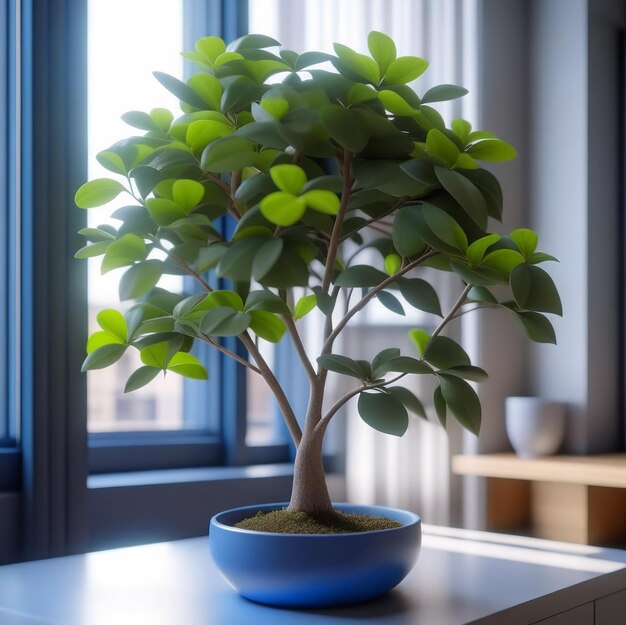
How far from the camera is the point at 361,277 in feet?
4.39

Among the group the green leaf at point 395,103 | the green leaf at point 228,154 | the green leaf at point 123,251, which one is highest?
the green leaf at point 395,103

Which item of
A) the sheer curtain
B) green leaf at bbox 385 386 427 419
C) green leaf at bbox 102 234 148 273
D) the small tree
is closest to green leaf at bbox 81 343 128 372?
the small tree

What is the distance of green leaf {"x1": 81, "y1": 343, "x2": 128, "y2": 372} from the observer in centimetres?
125

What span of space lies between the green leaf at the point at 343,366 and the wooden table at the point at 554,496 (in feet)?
4.12

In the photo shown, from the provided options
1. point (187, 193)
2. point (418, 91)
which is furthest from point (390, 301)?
point (418, 91)


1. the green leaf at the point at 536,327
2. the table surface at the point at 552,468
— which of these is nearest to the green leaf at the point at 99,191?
the green leaf at the point at 536,327

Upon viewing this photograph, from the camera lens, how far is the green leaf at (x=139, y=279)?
114 cm

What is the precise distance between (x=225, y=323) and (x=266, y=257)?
142 mm

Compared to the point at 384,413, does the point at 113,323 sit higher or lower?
higher

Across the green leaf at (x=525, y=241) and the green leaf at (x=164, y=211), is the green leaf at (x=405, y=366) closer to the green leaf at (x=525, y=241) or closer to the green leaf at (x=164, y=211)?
the green leaf at (x=525, y=241)

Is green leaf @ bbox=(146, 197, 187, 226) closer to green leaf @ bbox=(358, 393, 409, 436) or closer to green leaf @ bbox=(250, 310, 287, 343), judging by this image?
green leaf @ bbox=(250, 310, 287, 343)

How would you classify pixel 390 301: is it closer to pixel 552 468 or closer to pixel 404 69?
pixel 404 69

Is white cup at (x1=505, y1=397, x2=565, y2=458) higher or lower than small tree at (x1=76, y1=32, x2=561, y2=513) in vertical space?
lower

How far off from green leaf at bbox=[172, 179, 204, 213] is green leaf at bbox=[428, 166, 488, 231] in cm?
32
